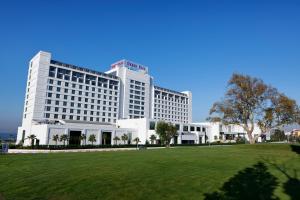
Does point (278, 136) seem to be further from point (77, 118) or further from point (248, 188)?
point (248, 188)

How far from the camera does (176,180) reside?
40.8 feet

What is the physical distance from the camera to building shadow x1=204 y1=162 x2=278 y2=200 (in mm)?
9797

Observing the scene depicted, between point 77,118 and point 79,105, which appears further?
point 79,105

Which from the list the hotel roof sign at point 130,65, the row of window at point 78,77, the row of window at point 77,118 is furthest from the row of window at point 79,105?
the hotel roof sign at point 130,65

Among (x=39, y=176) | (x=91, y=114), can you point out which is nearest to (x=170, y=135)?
(x=91, y=114)

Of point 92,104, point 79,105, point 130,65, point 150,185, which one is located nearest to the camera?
point 150,185

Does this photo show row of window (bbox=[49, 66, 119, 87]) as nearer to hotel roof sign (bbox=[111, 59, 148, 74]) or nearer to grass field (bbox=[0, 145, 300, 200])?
hotel roof sign (bbox=[111, 59, 148, 74])

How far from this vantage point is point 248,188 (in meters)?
11.0

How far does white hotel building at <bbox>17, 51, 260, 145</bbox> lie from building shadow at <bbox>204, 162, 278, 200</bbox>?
232 feet

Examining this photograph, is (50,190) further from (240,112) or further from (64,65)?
(64,65)

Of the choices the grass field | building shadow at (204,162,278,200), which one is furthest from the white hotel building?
building shadow at (204,162,278,200)

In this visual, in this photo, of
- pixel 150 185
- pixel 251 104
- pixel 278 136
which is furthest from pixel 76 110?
pixel 278 136

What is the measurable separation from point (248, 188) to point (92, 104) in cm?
10733

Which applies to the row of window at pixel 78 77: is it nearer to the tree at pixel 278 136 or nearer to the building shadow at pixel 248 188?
the building shadow at pixel 248 188
